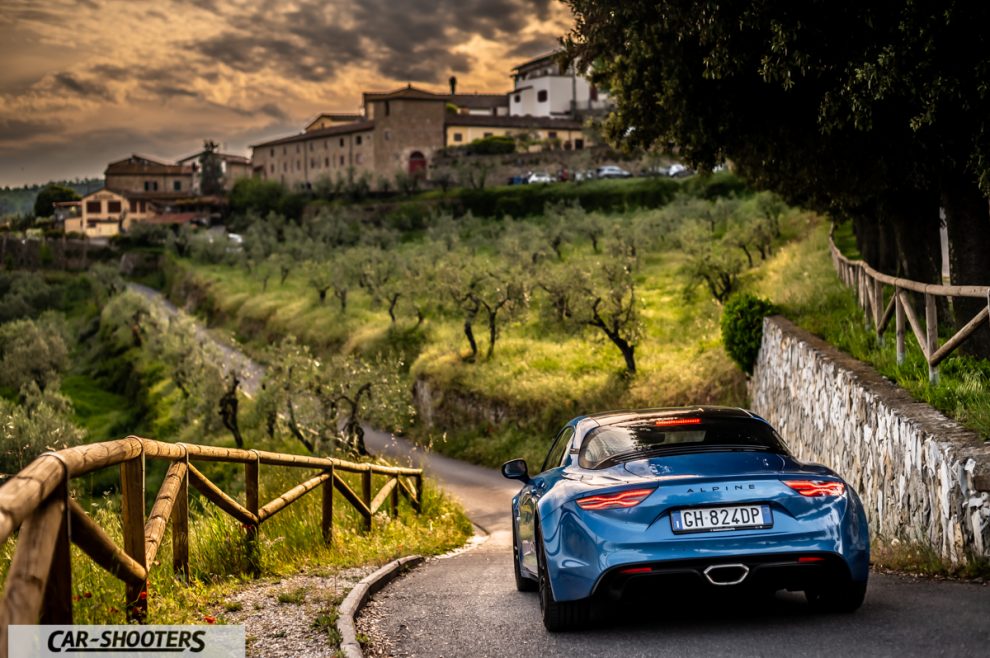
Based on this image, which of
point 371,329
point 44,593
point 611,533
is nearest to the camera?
point 44,593

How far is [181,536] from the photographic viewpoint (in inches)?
281

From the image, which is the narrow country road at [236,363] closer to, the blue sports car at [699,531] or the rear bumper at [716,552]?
the blue sports car at [699,531]

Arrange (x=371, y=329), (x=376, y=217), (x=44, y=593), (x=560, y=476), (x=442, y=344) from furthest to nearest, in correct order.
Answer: (x=376, y=217) < (x=371, y=329) < (x=442, y=344) < (x=560, y=476) < (x=44, y=593)

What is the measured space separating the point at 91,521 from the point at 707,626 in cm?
374

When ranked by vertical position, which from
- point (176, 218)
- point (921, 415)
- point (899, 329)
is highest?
point (176, 218)

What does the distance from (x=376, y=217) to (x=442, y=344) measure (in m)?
55.9

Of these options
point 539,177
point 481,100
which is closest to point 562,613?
point 539,177

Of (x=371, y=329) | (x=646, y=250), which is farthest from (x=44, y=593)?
(x=646, y=250)

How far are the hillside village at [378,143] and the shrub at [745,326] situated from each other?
88.3 metres

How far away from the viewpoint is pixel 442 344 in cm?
4403

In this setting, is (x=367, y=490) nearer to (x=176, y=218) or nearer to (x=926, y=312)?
(x=926, y=312)

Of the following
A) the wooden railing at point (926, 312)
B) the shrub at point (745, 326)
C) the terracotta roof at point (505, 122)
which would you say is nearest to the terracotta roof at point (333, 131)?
the terracotta roof at point (505, 122)

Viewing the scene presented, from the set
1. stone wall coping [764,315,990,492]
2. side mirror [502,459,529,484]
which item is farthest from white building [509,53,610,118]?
side mirror [502,459,529,484]

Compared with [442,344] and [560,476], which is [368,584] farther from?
[442,344]
